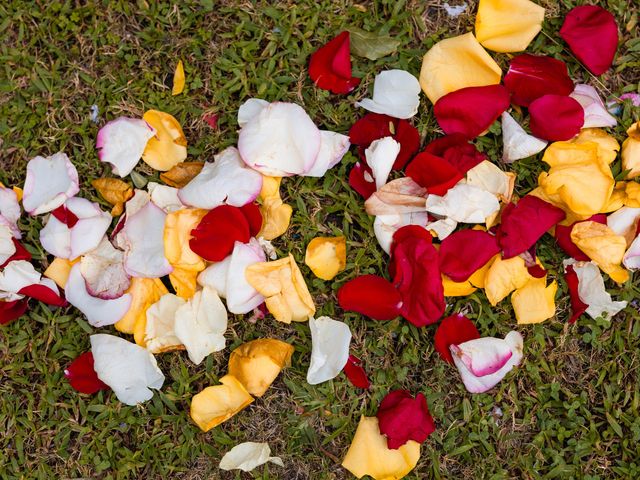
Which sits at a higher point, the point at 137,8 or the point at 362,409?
the point at 137,8

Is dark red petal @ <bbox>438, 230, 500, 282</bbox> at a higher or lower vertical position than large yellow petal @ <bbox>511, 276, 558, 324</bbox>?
higher

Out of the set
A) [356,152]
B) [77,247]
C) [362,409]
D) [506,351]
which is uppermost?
[356,152]

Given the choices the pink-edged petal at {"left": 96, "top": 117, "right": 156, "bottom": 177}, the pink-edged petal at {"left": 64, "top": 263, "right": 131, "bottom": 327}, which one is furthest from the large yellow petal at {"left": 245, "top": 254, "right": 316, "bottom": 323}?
the pink-edged petal at {"left": 96, "top": 117, "right": 156, "bottom": 177}

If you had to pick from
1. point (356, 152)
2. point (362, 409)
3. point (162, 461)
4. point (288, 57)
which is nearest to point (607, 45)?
point (356, 152)

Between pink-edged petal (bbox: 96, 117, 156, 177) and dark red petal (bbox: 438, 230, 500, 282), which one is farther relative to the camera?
pink-edged petal (bbox: 96, 117, 156, 177)

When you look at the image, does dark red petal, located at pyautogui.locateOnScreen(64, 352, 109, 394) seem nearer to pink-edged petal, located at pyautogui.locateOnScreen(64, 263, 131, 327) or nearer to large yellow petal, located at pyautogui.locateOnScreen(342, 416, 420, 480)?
pink-edged petal, located at pyautogui.locateOnScreen(64, 263, 131, 327)

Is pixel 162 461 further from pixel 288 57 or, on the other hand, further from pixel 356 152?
pixel 288 57

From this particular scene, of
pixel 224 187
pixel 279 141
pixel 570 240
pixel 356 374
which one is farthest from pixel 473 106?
pixel 356 374
